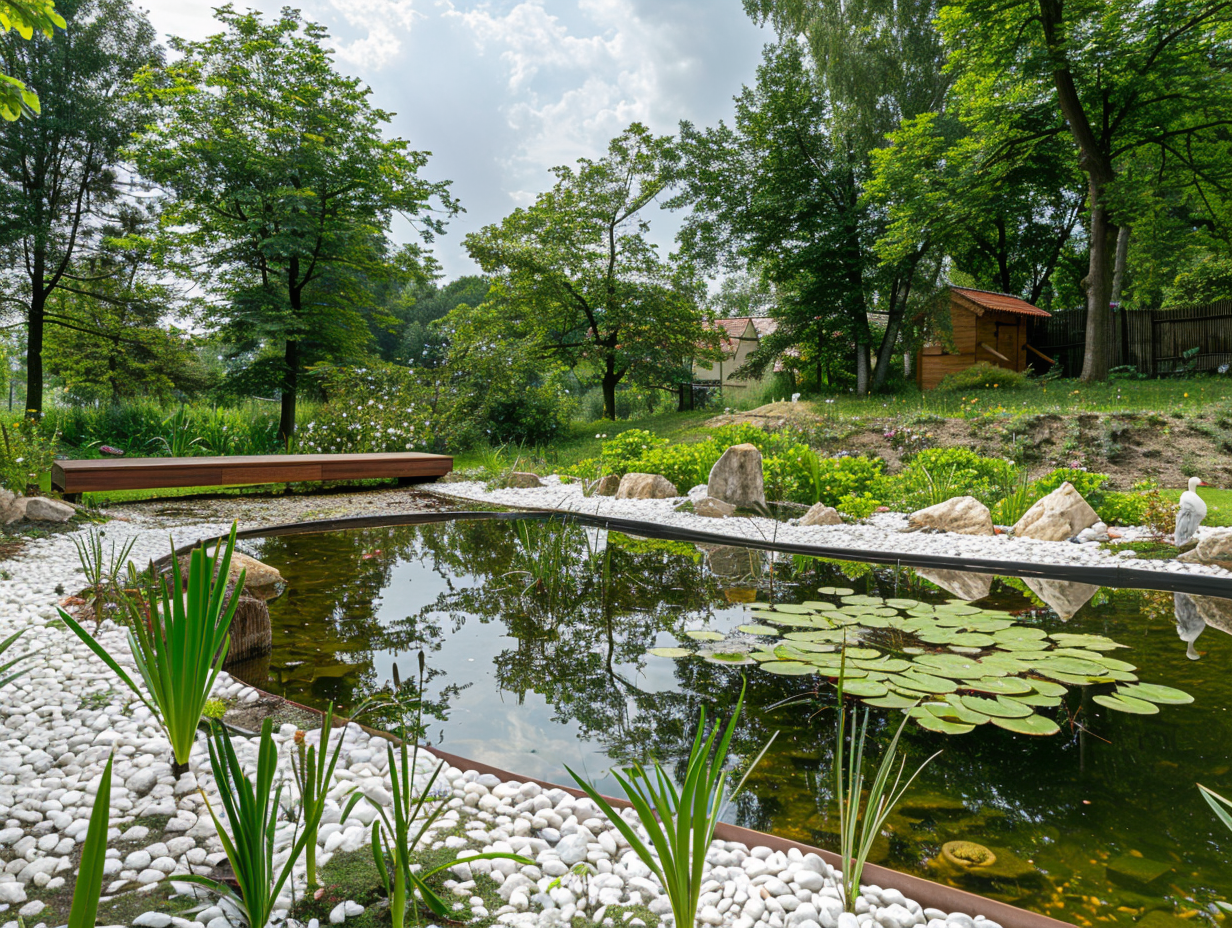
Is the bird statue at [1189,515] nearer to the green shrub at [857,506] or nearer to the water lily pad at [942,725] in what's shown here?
the green shrub at [857,506]

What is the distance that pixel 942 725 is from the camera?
1.83 m

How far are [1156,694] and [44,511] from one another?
6624mm

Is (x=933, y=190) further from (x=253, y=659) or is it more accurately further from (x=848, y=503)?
(x=253, y=659)

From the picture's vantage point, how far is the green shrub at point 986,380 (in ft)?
36.1

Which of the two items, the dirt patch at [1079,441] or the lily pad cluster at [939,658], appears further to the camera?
the dirt patch at [1079,441]

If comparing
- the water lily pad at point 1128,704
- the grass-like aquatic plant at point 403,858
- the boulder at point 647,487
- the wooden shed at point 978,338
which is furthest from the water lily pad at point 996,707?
the wooden shed at point 978,338

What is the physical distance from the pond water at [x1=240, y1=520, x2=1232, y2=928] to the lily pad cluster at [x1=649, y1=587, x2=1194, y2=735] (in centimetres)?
2

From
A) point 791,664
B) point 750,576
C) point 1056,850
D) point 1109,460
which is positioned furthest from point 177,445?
point 1109,460

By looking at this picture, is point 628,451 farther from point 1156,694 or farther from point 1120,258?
point 1120,258

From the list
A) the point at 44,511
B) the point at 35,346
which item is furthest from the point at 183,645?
the point at 35,346

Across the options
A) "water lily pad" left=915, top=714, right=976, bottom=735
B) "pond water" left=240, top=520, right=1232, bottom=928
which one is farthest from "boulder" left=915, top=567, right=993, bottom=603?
"water lily pad" left=915, top=714, right=976, bottom=735

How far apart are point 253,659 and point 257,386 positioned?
9.12m

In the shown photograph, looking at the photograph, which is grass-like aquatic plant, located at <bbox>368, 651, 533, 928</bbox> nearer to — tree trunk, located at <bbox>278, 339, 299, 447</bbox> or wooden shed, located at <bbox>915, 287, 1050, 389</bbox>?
tree trunk, located at <bbox>278, 339, 299, 447</bbox>

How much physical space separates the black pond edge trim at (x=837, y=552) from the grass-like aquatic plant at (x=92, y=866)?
2740 millimetres
